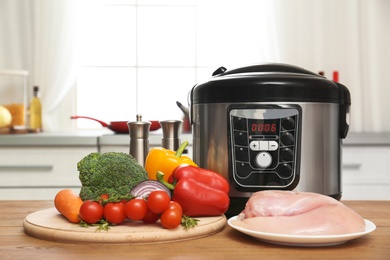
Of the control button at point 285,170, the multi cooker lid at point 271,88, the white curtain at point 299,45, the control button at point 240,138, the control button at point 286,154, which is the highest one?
the white curtain at point 299,45

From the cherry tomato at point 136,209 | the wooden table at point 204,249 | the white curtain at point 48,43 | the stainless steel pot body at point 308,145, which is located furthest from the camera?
the white curtain at point 48,43

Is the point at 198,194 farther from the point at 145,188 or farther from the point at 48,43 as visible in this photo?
the point at 48,43

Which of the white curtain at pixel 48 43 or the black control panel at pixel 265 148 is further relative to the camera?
the white curtain at pixel 48 43

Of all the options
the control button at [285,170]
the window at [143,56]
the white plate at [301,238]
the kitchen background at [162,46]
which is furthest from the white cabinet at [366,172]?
the white plate at [301,238]

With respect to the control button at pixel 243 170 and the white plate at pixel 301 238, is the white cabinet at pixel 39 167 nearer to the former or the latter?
the control button at pixel 243 170

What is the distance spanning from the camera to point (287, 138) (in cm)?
113

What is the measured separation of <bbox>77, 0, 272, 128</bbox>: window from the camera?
3.21 meters

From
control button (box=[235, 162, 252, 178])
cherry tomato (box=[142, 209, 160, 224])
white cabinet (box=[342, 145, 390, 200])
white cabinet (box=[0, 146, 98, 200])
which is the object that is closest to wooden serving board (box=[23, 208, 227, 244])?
cherry tomato (box=[142, 209, 160, 224])

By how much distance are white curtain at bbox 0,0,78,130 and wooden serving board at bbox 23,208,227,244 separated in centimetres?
214

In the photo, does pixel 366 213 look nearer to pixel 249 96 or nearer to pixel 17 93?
pixel 249 96

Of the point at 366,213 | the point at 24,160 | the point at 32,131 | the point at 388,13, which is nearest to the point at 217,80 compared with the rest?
the point at 366,213

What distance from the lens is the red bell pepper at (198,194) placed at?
1.04 m

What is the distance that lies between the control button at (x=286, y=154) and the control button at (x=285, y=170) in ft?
0.03

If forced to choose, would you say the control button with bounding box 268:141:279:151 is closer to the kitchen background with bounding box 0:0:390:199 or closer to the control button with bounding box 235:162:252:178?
the control button with bounding box 235:162:252:178
